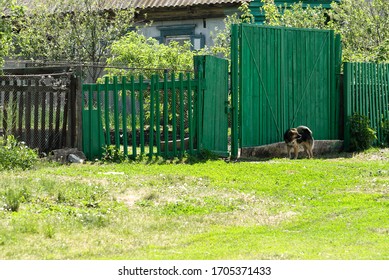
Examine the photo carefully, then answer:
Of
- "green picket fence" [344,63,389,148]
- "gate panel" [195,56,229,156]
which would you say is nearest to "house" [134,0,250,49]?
"green picket fence" [344,63,389,148]

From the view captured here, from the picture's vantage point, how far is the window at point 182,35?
2675 centimetres

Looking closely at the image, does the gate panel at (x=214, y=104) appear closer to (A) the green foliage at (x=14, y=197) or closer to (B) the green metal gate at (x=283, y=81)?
(B) the green metal gate at (x=283, y=81)

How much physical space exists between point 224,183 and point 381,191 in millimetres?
2311

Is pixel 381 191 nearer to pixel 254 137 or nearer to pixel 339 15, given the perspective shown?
pixel 254 137

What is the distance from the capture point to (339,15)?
76.7 ft

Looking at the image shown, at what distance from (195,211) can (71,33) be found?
14.1 metres

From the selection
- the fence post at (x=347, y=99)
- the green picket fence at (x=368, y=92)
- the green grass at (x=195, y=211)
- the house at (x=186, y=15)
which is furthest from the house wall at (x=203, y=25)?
the green grass at (x=195, y=211)

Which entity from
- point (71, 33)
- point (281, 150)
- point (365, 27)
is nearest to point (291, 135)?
point (281, 150)

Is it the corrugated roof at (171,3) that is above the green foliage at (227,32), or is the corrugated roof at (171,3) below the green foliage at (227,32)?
above

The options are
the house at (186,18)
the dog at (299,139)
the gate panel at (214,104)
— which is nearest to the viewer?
the gate panel at (214,104)

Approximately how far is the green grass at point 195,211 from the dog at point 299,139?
183 cm

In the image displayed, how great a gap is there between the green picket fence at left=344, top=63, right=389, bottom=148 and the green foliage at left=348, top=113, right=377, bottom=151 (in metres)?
0.12

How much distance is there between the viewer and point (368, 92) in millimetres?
20156

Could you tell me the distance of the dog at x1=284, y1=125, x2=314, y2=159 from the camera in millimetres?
17547
